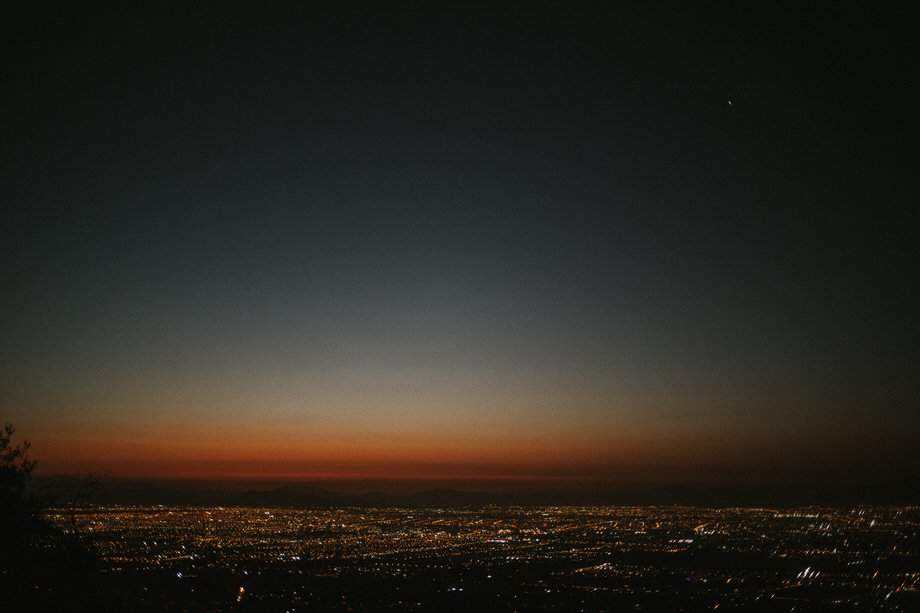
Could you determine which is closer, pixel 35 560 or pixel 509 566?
pixel 35 560

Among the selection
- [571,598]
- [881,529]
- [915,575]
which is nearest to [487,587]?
[571,598]

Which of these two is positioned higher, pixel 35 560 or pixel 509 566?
pixel 35 560

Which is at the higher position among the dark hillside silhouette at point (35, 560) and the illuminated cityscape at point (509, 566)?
the dark hillside silhouette at point (35, 560)

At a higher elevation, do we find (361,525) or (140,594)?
(140,594)

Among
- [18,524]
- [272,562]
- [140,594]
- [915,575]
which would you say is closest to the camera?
[18,524]

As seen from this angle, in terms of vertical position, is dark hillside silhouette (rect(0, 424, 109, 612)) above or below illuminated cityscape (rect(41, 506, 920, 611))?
above

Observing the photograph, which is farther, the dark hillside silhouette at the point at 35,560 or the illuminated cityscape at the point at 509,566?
the illuminated cityscape at the point at 509,566

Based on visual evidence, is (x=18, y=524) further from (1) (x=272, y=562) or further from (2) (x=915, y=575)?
(2) (x=915, y=575)

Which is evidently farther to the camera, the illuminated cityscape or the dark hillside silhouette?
the illuminated cityscape
